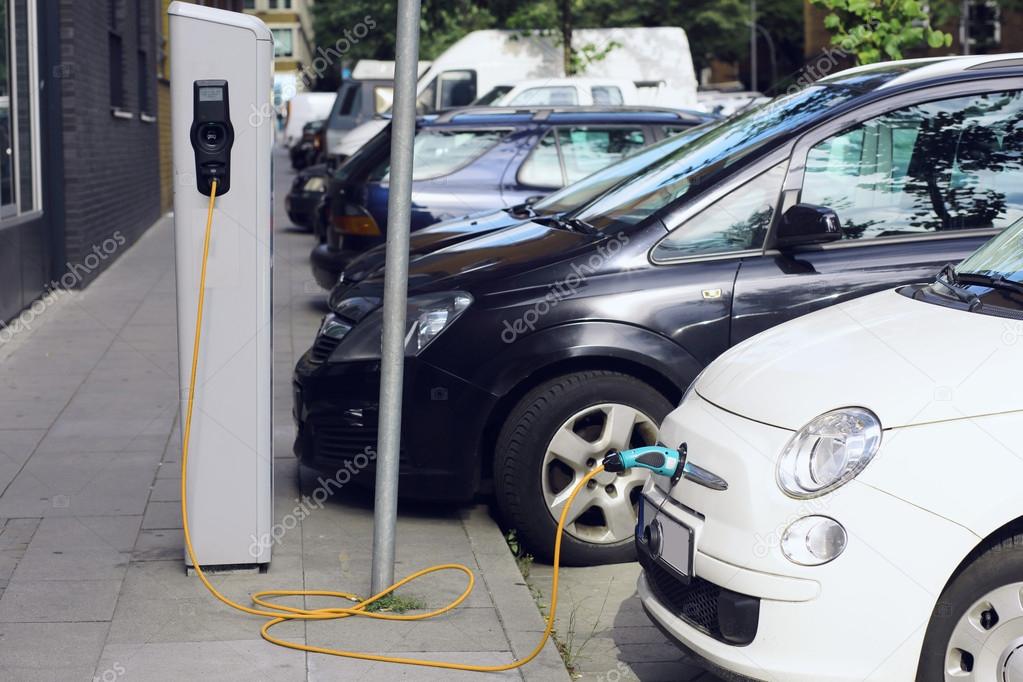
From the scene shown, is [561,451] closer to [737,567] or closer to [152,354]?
[737,567]

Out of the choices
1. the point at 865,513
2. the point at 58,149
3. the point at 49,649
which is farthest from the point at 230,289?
the point at 58,149

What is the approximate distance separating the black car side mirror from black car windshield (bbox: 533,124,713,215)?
1346 millimetres

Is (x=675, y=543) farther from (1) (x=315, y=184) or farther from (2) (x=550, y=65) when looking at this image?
(2) (x=550, y=65)

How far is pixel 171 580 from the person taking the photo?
4727 mm

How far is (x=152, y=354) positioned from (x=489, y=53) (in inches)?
485

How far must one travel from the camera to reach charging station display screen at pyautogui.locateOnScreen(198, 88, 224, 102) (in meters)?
4.39

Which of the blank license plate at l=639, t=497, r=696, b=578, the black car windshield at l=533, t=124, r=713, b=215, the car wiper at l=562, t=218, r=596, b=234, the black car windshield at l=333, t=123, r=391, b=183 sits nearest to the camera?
the blank license plate at l=639, t=497, r=696, b=578

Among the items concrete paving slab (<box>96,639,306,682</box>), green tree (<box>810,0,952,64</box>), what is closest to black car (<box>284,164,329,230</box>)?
green tree (<box>810,0,952,64</box>)

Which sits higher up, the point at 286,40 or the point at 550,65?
the point at 286,40

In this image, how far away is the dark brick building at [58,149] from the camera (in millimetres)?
10641

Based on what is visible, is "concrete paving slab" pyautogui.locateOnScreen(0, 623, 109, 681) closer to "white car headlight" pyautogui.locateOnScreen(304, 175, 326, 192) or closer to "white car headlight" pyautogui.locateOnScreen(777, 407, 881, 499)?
"white car headlight" pyautogui.locateOnScreen(777, 407, 881, 499)

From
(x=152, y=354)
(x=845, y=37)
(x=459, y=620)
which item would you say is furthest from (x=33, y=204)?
(x=459, y=620)
